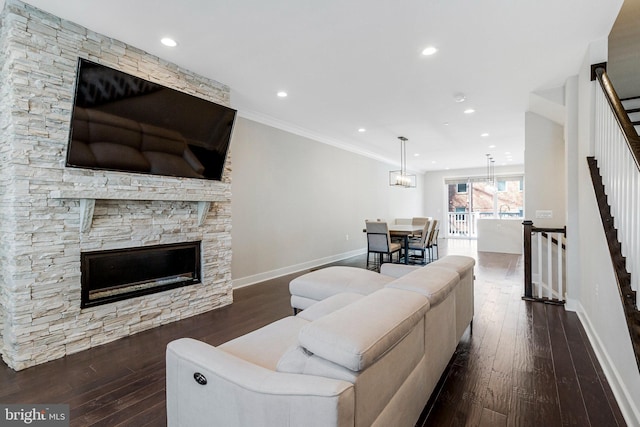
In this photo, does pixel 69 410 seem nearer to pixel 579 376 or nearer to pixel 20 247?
pixel 20 247

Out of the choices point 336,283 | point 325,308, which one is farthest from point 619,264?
point 336,283

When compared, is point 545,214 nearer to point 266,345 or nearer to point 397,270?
point 397,270

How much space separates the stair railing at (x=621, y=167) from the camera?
180 centimetres

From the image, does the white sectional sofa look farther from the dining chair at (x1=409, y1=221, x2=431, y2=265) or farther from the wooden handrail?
the dining chair at (x1=409, y1=221, x2=431, y2=265)

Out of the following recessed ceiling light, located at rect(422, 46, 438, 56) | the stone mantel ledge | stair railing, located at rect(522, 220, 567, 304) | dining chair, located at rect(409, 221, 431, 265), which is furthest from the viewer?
dining chair, located at rect(409, 221, 431, 265)

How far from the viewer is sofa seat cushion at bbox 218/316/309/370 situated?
1597 millimetres

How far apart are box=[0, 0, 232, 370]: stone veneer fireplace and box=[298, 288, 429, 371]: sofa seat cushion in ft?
8.04

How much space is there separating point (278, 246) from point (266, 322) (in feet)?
7.24

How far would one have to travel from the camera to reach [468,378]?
2184mm

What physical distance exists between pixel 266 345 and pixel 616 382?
2301 mm

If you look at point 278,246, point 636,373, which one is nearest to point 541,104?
point 636,373

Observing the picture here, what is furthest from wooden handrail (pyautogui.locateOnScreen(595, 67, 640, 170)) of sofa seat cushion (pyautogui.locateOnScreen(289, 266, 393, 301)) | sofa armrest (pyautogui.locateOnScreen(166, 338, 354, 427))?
sofa armrest (pyautogui.locateOnScreen(166, 338, 354, 427))

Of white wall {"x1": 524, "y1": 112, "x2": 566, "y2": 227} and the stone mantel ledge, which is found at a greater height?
white wall {"x1": 524, "y1": 112, "x2": 566, "y2": 227}

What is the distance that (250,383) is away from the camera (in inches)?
42.5
